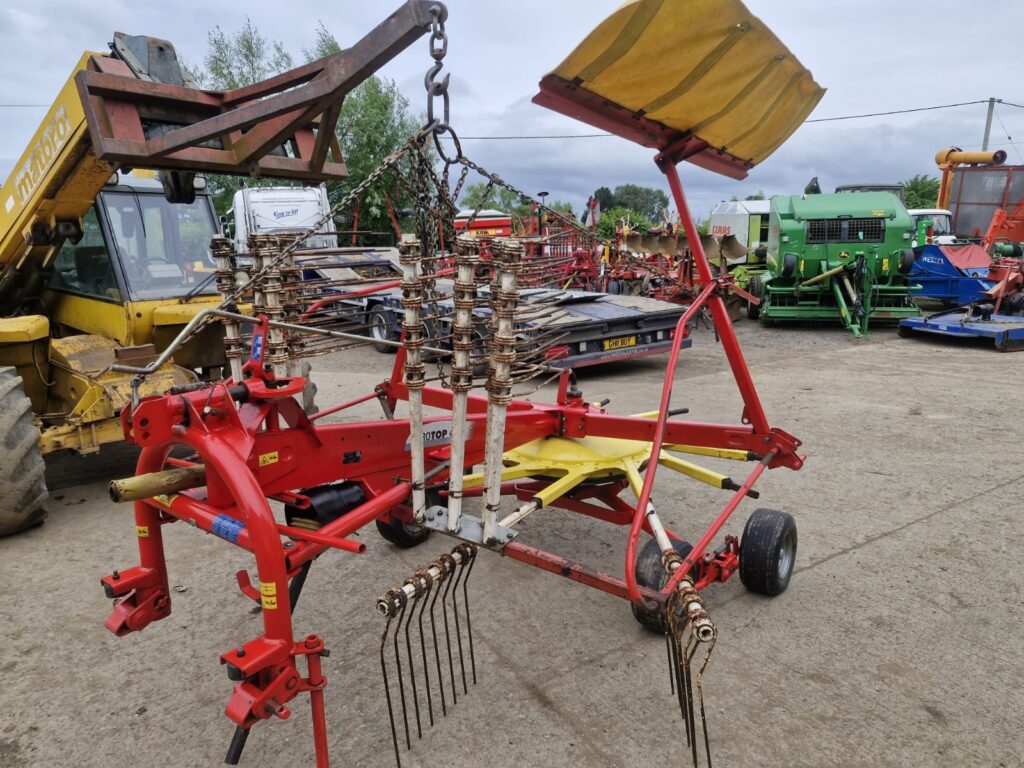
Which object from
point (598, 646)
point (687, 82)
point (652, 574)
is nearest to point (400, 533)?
point (598, 646)

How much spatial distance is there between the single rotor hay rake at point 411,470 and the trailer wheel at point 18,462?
180 centimetres

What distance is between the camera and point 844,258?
1138cm

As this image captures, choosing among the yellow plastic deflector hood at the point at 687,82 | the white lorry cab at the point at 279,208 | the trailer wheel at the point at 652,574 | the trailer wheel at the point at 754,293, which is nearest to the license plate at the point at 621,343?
the yellow plastic deflector hood at the point at 687,82

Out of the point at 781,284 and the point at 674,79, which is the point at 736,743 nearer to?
the point at 674,79

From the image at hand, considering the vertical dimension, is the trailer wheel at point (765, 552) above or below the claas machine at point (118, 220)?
below

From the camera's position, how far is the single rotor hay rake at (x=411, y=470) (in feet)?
7.31

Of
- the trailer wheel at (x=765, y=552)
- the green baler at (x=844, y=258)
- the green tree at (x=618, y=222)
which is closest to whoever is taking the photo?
the trailer wheel at (x=765, y=552)

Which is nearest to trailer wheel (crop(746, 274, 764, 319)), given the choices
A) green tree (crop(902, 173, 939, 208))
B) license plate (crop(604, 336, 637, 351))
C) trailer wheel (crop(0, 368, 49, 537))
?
license plate (crop(604, 336, 637, 351))

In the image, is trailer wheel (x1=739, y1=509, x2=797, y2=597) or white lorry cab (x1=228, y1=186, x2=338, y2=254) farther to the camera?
white lorry cab (x1=228, y1=186, x2=338, y2=254)

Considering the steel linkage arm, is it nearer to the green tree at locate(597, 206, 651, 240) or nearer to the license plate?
the license plate

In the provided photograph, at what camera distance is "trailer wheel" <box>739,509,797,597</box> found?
10.7 feet

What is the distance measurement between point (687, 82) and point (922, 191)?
4649 centimetres

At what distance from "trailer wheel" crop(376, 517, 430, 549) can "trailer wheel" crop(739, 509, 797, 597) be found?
1755mm

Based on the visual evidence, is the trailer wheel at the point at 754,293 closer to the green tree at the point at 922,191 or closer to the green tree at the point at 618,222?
the green tree at the point at 618,222
